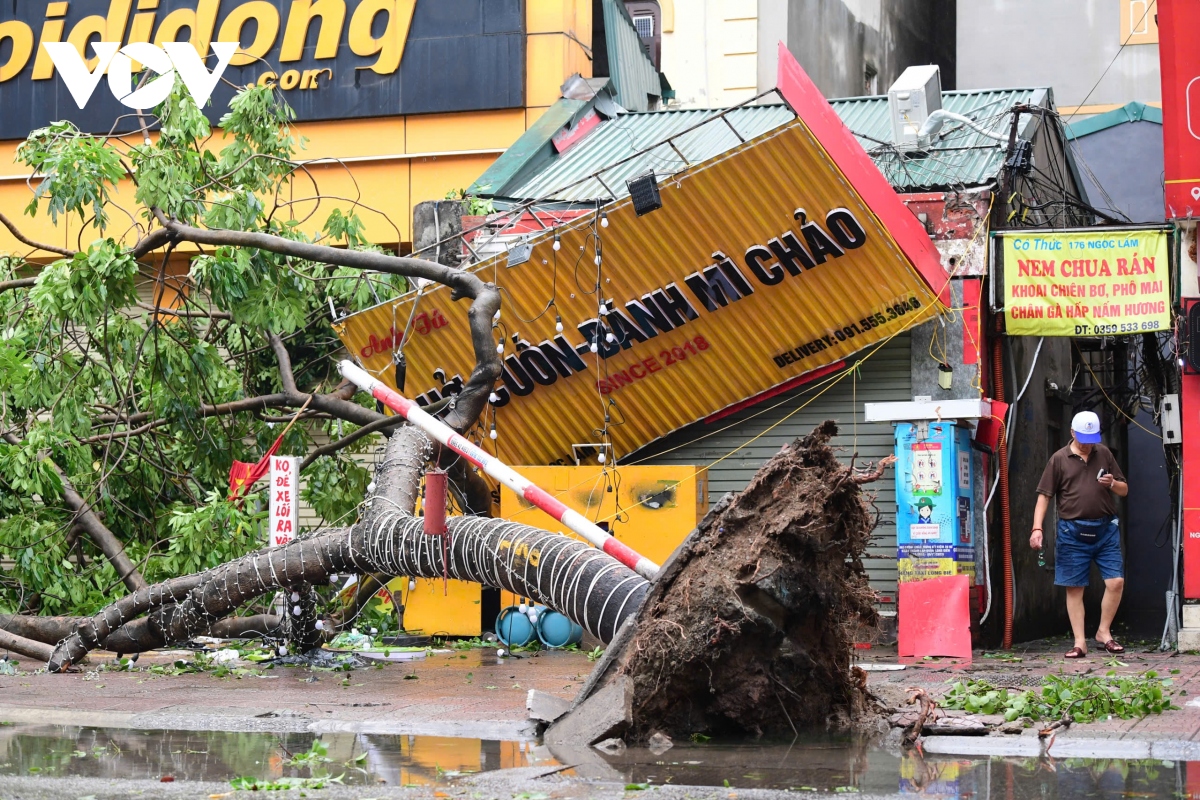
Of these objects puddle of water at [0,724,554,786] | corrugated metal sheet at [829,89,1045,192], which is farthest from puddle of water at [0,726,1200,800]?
corrugated metal sheet at [829,89,1045,192]

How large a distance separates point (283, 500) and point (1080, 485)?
6530mm

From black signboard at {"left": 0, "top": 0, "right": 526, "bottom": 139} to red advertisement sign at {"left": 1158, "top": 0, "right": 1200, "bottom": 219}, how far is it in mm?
8600

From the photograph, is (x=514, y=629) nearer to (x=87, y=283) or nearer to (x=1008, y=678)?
(x=87, y=283)

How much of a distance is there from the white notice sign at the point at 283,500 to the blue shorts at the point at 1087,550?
6271mm

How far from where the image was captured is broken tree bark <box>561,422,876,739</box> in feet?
22.9

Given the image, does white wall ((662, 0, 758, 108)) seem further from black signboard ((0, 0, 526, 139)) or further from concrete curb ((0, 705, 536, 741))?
concrete curb ((0, 705, 536, 741))

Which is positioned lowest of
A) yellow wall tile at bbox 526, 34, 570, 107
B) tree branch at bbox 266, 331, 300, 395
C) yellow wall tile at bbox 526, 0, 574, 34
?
tree branch at bbox 266, 331, 300, 395

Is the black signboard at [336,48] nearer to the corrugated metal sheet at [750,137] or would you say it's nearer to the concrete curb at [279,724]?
the corrugated metal sheet at [750,137]

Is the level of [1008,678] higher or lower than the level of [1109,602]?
lower

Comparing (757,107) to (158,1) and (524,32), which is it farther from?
(158,1)

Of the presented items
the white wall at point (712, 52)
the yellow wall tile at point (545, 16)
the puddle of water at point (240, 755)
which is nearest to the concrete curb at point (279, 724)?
the puddle of water at point (240, 755)

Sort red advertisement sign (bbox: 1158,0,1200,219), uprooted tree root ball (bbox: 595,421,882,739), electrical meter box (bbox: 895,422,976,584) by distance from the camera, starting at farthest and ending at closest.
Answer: electrical meter box (bbox: 895,422,976,584)
red advertisement sign (bbox: 1158,0,1200,219)
uprooted tree root ball (bbox: 595,421,882,739)

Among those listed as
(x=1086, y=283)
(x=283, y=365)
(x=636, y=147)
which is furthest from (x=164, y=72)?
(x=1086, y=283)

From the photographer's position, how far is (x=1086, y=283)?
12.0 m
